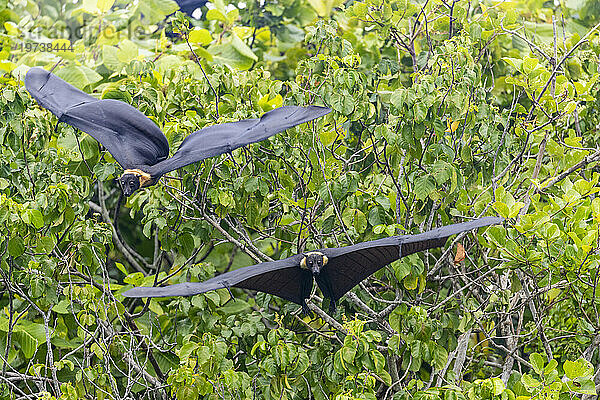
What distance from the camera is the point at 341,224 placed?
3.60 meters

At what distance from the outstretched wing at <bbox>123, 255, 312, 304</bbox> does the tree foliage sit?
0.22 m

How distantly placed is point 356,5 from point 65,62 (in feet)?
8.35

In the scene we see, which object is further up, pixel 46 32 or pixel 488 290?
pixel 488 290

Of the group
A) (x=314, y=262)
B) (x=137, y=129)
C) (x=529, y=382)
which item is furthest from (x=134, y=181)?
(x=529, y=382)

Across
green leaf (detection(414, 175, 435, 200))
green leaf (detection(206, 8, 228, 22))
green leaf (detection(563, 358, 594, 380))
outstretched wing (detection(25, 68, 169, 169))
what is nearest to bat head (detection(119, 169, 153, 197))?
outstretched wing (detection(25, 68, 169, 169))

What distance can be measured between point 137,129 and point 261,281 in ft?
2.72

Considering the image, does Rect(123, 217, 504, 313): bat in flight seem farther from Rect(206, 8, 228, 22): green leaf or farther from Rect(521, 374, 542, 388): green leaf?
Rect(206, 8, 228, 22): green leaf

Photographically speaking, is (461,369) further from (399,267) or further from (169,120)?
(169,120)

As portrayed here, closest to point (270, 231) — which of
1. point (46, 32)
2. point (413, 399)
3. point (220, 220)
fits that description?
point (220, 220)

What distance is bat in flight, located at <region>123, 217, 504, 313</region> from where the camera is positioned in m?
2.94

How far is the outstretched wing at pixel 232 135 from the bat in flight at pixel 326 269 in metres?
0.49

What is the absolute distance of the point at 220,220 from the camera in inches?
158

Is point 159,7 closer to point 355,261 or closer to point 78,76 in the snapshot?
point 78,76

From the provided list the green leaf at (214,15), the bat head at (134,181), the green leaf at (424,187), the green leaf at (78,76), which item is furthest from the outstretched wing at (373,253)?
the green leaf at (214,15)
